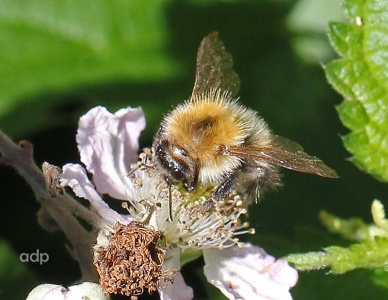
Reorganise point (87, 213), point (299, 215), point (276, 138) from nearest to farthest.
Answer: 1. point (87, 213)
2. point (276, 138)
3. point (299, 215)

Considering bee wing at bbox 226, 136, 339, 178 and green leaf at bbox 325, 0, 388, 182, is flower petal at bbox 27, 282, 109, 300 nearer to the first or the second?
bee wing at bbox 226, 136, 339, 178

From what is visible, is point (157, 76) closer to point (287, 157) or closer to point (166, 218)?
point (166, 218)

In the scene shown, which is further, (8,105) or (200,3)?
(200,3)

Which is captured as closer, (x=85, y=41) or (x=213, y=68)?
(x=213, y=68)

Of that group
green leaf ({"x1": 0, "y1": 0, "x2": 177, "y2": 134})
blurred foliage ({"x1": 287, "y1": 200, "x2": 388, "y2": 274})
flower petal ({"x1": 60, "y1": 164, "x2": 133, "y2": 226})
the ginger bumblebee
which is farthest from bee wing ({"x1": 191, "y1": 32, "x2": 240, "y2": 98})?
green leaf ({"x1": 0, "y1": 0, "x2": 177, "y2": 134})

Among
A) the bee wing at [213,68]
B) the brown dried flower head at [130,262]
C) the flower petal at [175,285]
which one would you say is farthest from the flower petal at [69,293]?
the bee wing at [213,68]

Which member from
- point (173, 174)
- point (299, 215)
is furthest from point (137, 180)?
point (299, 215)

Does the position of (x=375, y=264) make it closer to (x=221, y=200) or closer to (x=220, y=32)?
(x=221, y=200)

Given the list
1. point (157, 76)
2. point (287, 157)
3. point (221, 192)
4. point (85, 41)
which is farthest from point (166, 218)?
point (85, 41)
